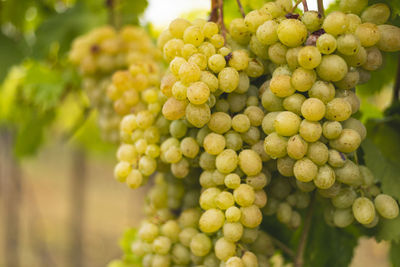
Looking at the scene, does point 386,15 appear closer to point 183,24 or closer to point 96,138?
point 183,24

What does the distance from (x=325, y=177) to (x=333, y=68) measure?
0.45ft

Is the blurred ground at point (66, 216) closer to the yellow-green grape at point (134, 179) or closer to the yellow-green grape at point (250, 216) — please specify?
the yellow-green grape at point (134, 179)

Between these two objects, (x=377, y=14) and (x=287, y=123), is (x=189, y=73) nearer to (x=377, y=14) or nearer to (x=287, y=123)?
(x=287, y=123)

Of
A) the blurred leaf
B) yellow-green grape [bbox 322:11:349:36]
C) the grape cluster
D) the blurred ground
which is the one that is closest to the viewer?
yellow-green grape [bbox 322:11:349:36]

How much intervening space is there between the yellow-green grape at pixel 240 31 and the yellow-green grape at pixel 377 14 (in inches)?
6.4

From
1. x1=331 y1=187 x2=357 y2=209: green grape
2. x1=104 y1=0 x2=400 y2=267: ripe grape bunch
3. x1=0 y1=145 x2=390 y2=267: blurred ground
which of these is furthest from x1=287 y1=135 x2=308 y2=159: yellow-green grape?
x1=0 y1=145 x2=390 y2=267: blurred ground

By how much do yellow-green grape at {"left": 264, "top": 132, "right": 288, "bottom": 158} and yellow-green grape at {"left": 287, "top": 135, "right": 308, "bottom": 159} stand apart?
10 mm

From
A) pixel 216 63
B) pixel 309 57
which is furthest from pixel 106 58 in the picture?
pixel 309 57

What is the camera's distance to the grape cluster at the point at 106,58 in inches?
43.1

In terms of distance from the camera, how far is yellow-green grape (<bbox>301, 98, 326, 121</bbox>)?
1.65 ft

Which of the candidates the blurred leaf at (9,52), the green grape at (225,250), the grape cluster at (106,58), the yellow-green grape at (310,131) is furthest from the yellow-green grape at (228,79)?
the blurred leaf at (9,52)

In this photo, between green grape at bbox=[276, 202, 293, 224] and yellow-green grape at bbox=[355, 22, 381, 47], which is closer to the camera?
yellow-green grape at bbox=[355, 22, 381, 47]

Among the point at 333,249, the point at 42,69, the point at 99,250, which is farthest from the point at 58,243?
the point at 333,249

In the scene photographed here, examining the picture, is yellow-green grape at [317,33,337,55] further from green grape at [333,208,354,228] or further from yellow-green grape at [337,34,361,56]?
green grape at [333,208,354,228]
